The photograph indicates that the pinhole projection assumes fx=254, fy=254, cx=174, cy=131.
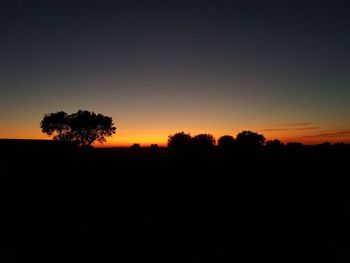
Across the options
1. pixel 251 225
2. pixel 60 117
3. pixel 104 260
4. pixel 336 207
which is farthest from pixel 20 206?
pixel 60 117

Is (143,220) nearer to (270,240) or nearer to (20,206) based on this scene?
(270,240)

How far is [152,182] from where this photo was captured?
1906 centimetres

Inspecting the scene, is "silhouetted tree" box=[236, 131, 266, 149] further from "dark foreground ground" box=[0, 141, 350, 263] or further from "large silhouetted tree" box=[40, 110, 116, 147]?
"dark foreground ground" box=[0, 141, 350, 263]

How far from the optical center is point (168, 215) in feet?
42.6

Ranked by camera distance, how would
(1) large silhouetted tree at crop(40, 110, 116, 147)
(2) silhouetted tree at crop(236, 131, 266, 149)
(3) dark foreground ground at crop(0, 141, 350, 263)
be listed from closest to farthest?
(3) dark foreground ground at crop(0, 141, 350, 263) → (1) large silhouetted tree at crop(40, 110, 116, 147) → (2) silhouetted tree at crop(236, 131, 266, 149)

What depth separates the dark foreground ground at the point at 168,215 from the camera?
9625mm

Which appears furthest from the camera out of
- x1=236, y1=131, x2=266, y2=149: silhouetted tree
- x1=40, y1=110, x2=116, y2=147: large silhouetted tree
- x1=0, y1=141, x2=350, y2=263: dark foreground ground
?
x1=236, y1=131, x2=266, y2=149: silhouetted tree

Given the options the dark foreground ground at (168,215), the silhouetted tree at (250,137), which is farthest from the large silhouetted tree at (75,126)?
the silhouetted tree at (250,137)

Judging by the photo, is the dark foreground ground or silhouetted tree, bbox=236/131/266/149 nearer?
the dark foreground ground

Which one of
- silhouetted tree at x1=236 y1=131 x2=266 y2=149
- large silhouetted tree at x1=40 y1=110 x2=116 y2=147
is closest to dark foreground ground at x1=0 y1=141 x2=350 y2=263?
large silhouetted tree at x1=40 y1=110 x2=116 y2=147

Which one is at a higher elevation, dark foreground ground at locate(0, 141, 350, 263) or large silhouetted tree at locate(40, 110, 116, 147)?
large silhouetted tree at locate(40, 110, 116, 147)

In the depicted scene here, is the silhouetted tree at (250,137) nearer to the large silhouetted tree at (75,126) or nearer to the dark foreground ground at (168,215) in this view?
the large silhouetted tree at (75,126)

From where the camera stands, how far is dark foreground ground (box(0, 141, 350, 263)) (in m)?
9.62

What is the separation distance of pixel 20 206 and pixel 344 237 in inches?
638
